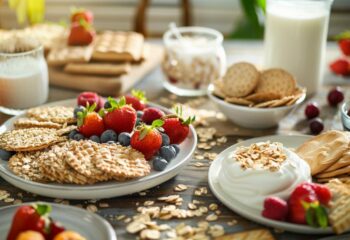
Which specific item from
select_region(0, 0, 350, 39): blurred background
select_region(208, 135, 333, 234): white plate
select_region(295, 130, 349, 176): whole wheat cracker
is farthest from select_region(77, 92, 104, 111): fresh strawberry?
select_region(0, 0, 350, 39): blurred background

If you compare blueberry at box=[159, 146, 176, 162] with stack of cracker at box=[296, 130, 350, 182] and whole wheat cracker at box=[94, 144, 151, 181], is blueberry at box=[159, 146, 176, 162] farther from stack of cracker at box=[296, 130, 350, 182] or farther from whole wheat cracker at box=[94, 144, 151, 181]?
stack of cracker at box=[296, 130, 350, 182]

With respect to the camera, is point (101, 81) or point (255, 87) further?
point (101, 81)

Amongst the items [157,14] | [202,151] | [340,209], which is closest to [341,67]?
[202,151]

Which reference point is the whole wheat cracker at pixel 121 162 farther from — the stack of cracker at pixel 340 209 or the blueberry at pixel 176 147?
the stack of cracker at pixel 340 209

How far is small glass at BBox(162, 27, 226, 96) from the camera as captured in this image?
1665 millimetres

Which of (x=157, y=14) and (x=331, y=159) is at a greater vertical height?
(x=331, y=159)

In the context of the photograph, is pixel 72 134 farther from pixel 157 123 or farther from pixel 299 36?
pixel 299 36

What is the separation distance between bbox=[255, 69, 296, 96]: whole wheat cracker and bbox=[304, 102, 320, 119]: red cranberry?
8cm

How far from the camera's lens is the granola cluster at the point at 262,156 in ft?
3.65

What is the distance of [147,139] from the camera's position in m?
1.20

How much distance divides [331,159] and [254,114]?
1.05ft

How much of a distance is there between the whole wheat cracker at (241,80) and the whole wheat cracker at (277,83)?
0.03 m

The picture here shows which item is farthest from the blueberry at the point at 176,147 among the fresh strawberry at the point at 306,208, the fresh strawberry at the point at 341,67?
the fresh strawberry at the point at 341,67

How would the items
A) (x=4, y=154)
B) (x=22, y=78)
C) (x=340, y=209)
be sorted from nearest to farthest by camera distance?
(x=340, y=209) → (x=4, y=154) → (x=22, y=78)
